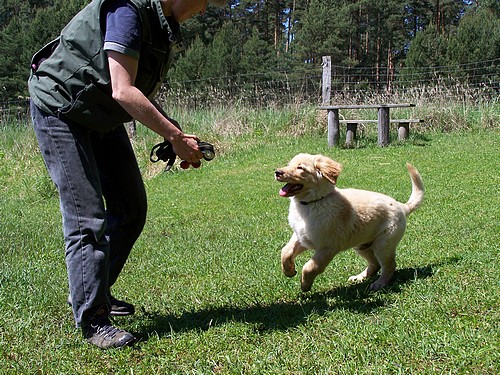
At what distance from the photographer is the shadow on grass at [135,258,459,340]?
3137mm

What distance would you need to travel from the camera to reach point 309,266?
361cm

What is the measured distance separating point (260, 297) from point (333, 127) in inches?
338

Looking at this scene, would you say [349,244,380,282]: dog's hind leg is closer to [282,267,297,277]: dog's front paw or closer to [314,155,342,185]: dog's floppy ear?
[282,267,297,277]: dog's front paw

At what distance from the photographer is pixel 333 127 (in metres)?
11.9

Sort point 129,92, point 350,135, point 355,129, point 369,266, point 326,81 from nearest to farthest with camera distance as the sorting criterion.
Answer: point 129,92 → point 369,266 → point 350,135 → point 355,129 → point 326,81

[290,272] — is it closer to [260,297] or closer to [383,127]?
[260,297]

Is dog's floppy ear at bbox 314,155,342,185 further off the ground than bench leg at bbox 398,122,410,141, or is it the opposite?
dog's floppy ear at bbox 314,155,342,185

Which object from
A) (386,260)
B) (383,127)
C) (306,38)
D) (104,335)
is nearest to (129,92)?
(104,335)

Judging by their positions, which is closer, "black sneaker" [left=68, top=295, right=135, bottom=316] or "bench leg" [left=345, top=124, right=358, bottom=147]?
"black sneaker" [left=68, top=295, right=135, bottom=316]

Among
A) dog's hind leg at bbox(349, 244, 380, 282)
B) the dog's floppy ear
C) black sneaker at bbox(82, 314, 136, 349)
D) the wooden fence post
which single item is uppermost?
the wooden fence post

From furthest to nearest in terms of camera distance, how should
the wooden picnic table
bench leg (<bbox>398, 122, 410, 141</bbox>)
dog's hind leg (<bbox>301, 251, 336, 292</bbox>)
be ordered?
bench leg (<bbox>398, 122, 410, 141</bbox>) < the wooden picnic table < dog's hind leg (<bbox>301, 251, 336, 292</bbox>)

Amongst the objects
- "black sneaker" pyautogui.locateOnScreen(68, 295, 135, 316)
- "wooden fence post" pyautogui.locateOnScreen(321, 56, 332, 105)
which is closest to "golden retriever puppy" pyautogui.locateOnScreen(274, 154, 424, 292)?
"black sneaker" pyautogui.locateOnScreen(68, 295, 135, 316)

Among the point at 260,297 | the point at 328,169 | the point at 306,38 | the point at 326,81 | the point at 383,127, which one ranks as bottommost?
the point at 260,297

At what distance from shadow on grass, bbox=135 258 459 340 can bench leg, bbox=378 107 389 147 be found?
26.7 feet
